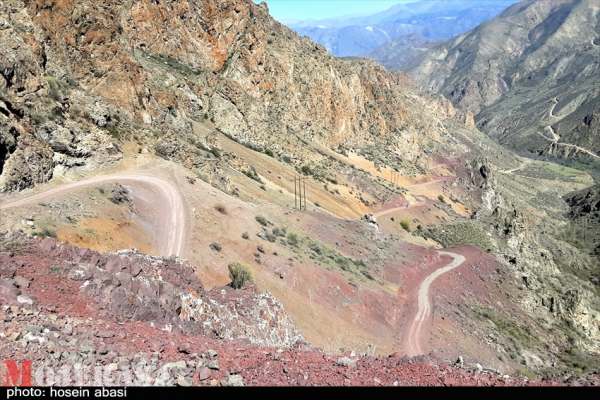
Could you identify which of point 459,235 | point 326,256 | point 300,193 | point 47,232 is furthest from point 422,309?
point 459,235

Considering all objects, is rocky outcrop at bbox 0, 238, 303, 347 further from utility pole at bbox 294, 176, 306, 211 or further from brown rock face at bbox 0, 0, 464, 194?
utility pole at bbox 294, 176, 306, 211

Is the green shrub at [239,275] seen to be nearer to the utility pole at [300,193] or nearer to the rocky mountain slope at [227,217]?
the rocky mountain slope at [227,217]

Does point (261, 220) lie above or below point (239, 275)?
above

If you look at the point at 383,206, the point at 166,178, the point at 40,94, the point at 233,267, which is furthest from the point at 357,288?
the point at 383,206

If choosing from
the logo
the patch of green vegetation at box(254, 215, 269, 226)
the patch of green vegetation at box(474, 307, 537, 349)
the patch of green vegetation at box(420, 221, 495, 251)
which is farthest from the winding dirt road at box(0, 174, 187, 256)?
the patch of green vegetation at box(420, 221, 495, 251)

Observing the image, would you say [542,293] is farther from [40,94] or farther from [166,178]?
[40,94]

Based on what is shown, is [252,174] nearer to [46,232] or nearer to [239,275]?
[239,275]
